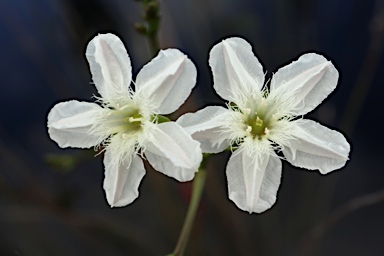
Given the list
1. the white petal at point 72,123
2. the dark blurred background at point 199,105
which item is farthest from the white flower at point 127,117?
the dark blurred background at point 199,105

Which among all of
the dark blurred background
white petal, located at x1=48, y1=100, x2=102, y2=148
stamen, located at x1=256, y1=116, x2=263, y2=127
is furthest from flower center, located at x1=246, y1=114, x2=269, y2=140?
the dark blurred background

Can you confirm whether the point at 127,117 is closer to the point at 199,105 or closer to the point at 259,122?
the point at 259,122

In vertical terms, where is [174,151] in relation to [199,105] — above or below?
above

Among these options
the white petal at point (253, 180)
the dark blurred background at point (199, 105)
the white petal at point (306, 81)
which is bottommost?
the dark blurred background at point (199, 105)

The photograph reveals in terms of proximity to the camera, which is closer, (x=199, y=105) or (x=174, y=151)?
(x=174, y=151)

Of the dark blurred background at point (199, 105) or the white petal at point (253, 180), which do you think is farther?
the dark blurred background at point (199, 105)

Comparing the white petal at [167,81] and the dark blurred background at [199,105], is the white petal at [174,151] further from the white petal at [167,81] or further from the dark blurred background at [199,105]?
the dark blurred background at [199,105]

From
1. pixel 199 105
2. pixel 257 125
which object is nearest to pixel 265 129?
pixel 257 125
